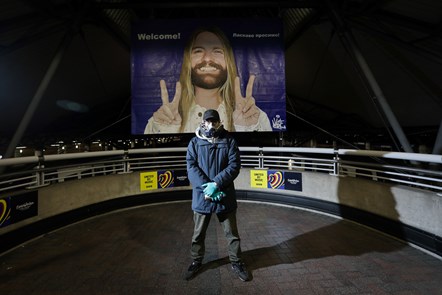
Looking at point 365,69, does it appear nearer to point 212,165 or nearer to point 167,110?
point 167,110

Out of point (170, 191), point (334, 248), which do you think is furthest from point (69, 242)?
point (334, 248)

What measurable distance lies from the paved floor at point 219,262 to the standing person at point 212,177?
0.96 feet

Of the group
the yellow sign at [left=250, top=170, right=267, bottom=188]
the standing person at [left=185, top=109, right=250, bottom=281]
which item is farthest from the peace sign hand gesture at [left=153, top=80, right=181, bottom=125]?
the standing person at [left=185, top=109, right=250, bottom=281]

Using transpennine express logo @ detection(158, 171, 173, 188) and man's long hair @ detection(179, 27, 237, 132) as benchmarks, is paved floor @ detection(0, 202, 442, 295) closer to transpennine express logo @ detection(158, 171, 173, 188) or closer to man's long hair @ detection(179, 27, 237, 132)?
transpennine express logo @ detection(158, 171, 173, 188)

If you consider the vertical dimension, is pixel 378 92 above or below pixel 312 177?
above

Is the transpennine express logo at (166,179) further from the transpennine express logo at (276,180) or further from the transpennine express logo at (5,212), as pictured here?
the transpennine express logo at (5,212)

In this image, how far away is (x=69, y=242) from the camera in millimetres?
4836

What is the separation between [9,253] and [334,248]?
5.41 meters

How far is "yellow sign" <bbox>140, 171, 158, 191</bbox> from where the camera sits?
7.35m

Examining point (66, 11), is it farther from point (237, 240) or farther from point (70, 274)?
point (237, 240)

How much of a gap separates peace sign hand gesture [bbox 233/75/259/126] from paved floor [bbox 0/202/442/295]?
379 centimetres

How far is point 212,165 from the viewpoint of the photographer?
3594 mm

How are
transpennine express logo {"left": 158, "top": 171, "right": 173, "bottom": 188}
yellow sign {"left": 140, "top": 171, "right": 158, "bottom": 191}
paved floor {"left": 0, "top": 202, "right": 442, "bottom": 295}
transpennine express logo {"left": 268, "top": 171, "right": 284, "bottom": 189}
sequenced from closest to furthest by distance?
paved floor {"left": 0, "top": 202, "right": 442, "bottom": 295} < transpennine express logo {"left": 268, "top": 171, "right": 284, "bottom": 189} < yellow sign {"left": 140, "top": 171, "right": 158, "bottom": 191} < transpennine express logo {"left": 158, "top": 171, "right": 173, "bottom": 188}

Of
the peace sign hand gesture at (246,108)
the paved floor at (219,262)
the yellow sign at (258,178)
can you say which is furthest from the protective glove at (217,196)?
the peace sign hand gesture at (246,108)
